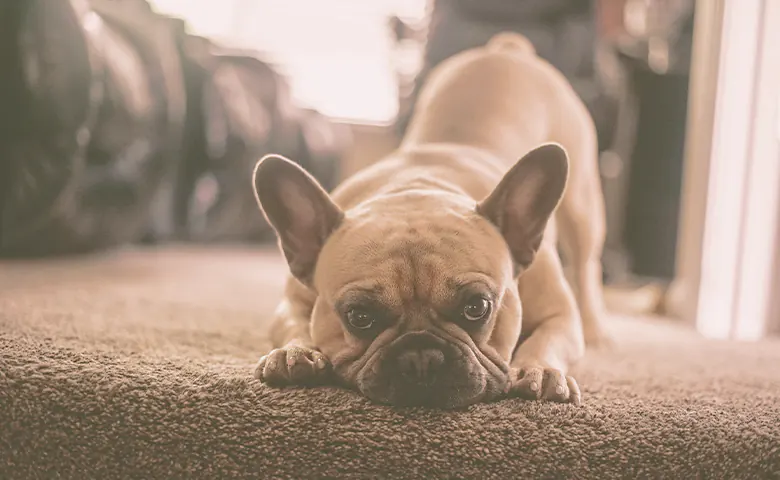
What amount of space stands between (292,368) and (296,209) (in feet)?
1.13

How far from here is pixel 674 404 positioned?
1.24 metres

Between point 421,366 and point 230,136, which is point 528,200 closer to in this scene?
point 421,366

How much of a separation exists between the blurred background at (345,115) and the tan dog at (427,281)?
962 millimetres

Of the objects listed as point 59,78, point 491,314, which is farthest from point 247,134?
point 491,314

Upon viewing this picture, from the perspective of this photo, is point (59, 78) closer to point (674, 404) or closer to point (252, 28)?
point (674, 404)

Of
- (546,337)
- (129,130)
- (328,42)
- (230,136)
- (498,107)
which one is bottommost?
(546,337)

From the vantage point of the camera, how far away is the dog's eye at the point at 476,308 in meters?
1.24

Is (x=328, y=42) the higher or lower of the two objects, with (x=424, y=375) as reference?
higher

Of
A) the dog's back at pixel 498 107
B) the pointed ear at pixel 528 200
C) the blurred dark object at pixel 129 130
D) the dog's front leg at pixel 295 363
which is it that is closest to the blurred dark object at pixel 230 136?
the blurred dark object at pixel 129 130

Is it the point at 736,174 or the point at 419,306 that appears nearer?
the point at 419,306

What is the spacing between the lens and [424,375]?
1.11 m

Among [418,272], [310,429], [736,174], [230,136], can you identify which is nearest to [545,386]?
[418,272]

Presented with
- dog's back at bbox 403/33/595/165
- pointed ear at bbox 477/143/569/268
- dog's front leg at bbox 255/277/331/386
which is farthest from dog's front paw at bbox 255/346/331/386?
dog's back at bbox 403/33/595/165

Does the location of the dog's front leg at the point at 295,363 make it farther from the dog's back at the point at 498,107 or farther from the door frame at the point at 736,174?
the door frame at the point at 736,174
